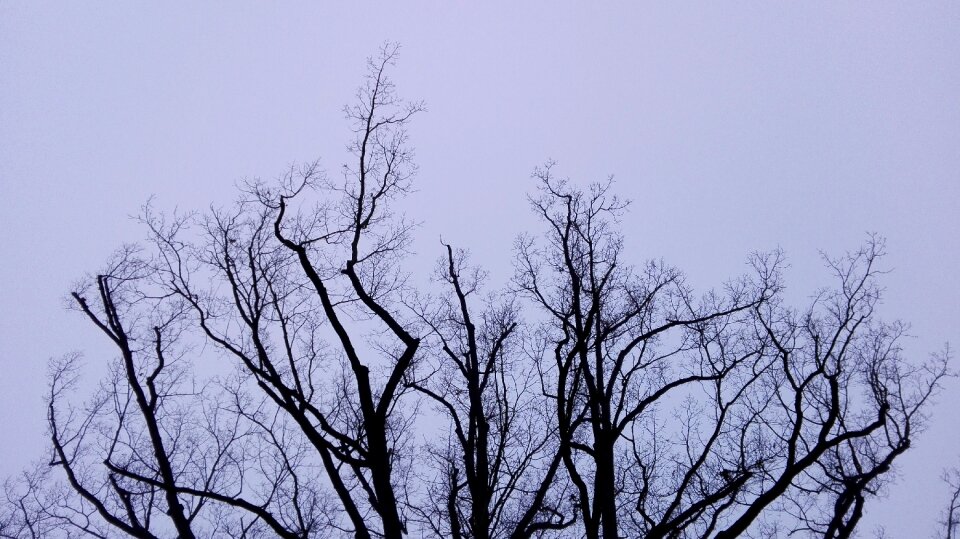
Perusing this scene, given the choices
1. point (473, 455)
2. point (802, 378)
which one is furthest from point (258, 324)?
point (802, 378)

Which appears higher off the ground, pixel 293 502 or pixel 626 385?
pixel 626 385

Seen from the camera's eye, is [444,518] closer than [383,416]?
No

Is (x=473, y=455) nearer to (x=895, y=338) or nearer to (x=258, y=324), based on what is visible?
(x=258, y=324)

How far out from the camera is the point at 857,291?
13055 millimetres

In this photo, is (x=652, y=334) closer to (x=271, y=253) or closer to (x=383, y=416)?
(x=383, y=416)

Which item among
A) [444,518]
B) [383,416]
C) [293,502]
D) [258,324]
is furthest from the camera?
[444,518]

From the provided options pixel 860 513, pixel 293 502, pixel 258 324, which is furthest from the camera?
pixel 293 502

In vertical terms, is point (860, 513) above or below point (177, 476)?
below

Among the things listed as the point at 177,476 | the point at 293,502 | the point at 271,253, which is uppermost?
the point at 271,253

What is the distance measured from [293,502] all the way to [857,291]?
1128cm

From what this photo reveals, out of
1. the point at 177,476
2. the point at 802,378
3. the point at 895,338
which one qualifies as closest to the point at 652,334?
the point at 802,378

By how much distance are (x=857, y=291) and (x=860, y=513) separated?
13.9ft

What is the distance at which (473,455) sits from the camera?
1178 centimetres

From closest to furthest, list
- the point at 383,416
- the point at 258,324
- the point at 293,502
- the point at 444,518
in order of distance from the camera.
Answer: the point at 383,416, the point at 258,324, the point at 293,502, the point at 444,518
